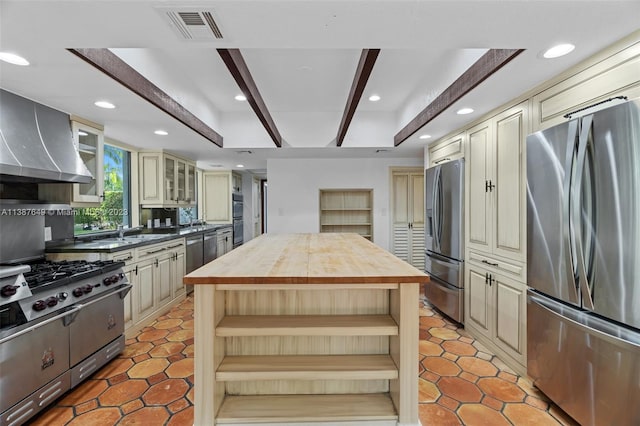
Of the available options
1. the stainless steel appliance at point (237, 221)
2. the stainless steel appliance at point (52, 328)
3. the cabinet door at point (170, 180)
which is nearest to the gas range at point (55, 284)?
the stainless steel appliance at point (52, 328)

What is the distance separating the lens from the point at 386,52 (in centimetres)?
252

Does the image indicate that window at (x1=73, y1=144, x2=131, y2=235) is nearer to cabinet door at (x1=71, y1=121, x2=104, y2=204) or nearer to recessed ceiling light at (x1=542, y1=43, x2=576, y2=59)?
cabinet door at (x1=71, y1=121, x2=104, y2=204)

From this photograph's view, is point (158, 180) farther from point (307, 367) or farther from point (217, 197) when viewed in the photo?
point (307, 367)

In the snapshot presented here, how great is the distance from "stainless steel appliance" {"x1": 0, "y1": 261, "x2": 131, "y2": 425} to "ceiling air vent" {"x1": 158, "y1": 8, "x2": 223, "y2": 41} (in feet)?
5.38

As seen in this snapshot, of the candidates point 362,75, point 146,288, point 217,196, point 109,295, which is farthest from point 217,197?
point 362,75

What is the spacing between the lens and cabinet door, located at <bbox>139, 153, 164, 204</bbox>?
4.25 meters

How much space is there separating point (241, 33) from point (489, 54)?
1588 millimetres

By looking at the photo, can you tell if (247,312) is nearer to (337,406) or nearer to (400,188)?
(337,406)

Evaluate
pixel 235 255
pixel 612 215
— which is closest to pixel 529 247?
pixel 612 215

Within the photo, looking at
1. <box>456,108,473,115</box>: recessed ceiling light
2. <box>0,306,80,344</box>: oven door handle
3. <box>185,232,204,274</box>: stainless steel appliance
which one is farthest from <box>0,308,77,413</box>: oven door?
<box>456,108,473,115</box>: recessed ceiling light

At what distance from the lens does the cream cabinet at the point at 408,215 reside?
5357 mm

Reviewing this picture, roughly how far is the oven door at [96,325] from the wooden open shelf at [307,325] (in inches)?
53.9

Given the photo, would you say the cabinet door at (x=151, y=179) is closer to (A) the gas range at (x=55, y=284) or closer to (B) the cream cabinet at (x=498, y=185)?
(A) the gas range at (x=55, y=284)

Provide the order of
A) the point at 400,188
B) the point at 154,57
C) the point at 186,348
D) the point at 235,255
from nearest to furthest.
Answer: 1. the point at 235,255
2. the point at 154,57
3. the point at 186,348
4. the point at 400,188
